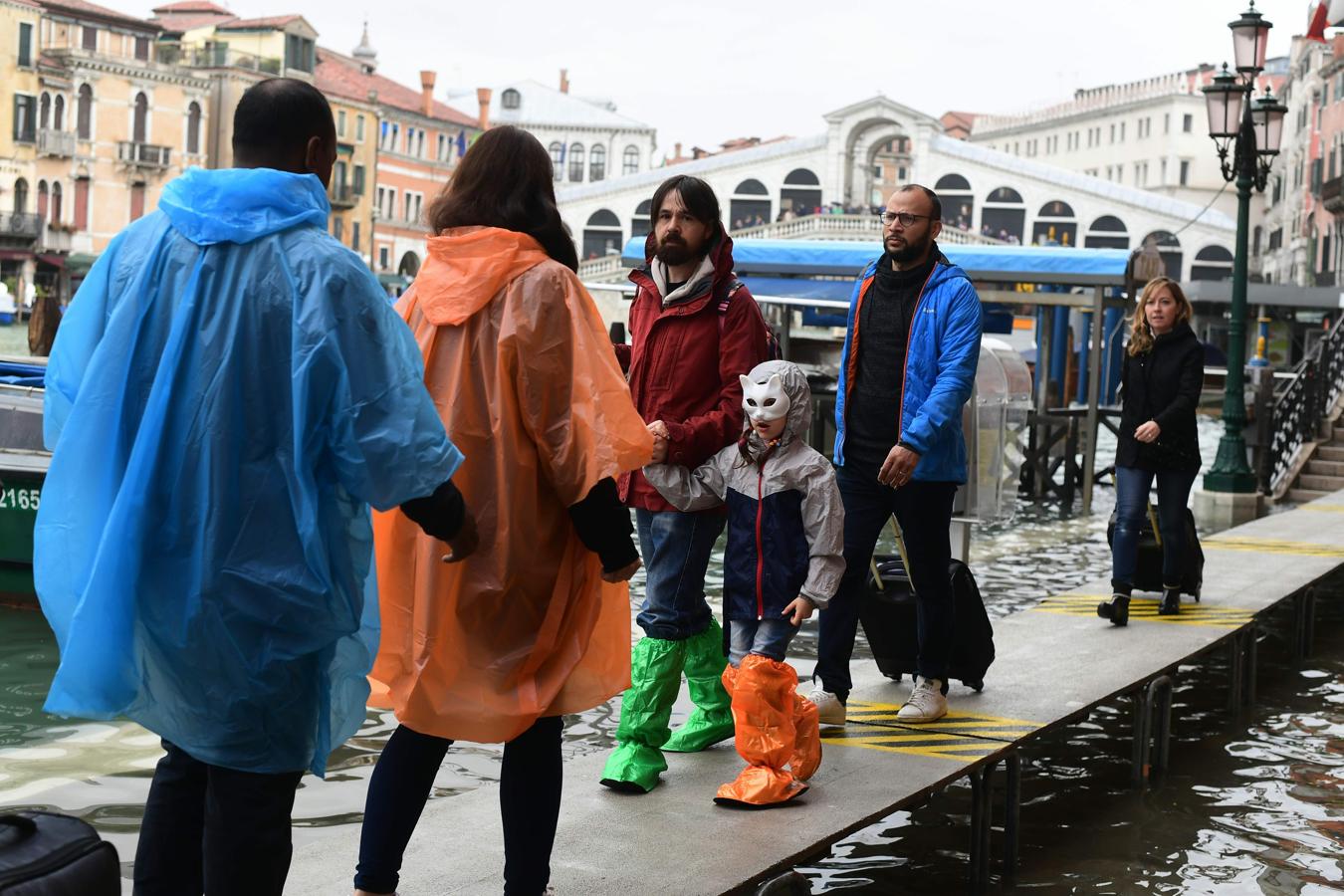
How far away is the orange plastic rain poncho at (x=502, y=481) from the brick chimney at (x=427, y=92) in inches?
3524

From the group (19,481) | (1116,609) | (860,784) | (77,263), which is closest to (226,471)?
(860,784)

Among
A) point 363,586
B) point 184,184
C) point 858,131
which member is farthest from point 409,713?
point 858,131

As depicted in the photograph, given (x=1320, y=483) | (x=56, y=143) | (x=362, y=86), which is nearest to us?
(x=1320, y=483)

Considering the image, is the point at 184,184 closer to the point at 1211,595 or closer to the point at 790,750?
the point at 790,750

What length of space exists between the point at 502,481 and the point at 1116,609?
472 cm

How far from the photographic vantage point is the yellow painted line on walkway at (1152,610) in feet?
25.3

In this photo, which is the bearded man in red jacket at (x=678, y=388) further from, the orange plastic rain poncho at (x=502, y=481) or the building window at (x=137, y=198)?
the building window at (x=137, y=198)

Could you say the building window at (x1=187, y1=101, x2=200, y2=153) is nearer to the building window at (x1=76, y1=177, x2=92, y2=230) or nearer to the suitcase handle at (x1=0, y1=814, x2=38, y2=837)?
the building window at (x1=76, y1=177, x2=92, y2=230)

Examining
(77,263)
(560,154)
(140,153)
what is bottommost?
(77,263)

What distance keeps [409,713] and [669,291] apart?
174 centimetres

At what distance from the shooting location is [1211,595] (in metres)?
8.57

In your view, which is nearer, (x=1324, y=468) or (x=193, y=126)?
(x=1324, y=468)

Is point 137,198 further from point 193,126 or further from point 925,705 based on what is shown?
point 925,705

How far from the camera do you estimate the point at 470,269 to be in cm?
364
